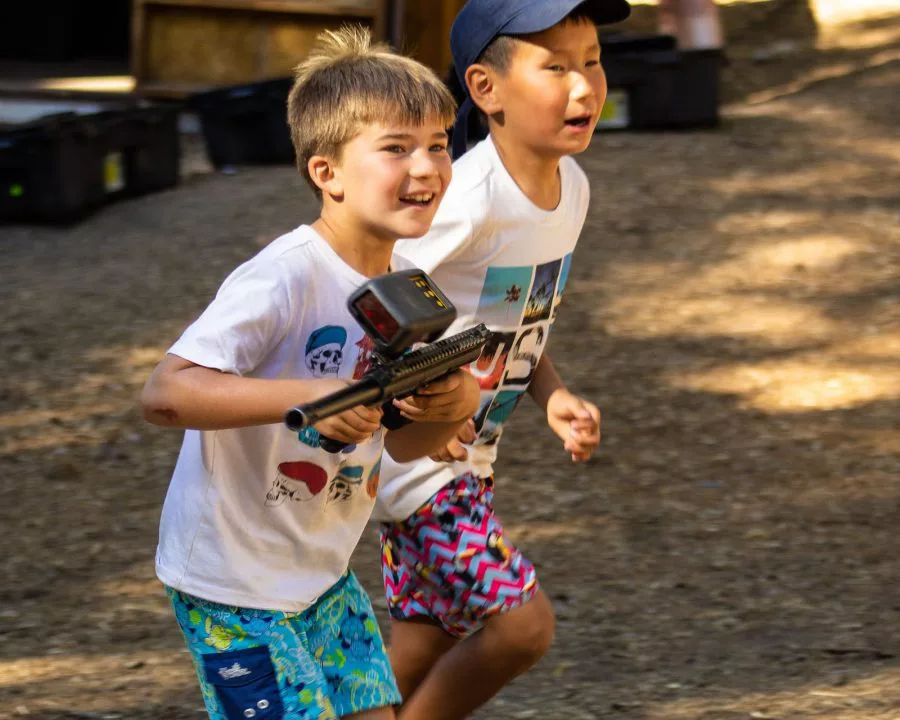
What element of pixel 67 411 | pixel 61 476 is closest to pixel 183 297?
pixel 67 411

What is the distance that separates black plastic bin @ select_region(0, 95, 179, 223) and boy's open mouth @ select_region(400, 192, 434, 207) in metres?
6.57

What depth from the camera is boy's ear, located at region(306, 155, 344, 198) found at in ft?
8.93

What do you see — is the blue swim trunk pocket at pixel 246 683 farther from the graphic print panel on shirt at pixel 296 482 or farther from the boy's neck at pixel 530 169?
the boy's neck at pixel 530 169

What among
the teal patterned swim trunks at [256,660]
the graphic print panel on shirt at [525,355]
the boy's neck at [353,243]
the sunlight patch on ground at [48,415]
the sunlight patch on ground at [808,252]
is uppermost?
the boy's neck at [353,243]

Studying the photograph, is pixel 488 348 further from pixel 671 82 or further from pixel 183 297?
pixel 671 82

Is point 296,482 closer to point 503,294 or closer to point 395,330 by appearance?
point 395,330

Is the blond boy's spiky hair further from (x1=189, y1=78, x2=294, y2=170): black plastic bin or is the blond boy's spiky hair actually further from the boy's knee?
(x1=189, y1=78, x2=294, y2=170): black plastic bin

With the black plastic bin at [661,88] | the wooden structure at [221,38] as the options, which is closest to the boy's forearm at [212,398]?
the black plastic bin at [661,88]

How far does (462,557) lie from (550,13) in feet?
4.02

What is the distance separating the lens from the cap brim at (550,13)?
3213mm

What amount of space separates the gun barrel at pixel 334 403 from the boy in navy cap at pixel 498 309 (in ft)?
3.22

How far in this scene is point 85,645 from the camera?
14.9ft

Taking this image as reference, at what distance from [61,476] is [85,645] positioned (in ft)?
5.10

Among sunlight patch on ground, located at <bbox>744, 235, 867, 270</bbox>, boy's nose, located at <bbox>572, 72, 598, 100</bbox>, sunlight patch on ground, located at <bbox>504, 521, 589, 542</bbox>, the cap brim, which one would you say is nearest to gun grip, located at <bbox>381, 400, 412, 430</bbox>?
boy's nose, located at <bbox>572, 72, 598, 100</bbox>
